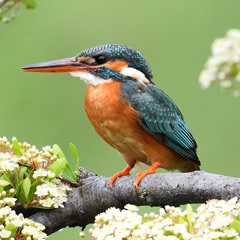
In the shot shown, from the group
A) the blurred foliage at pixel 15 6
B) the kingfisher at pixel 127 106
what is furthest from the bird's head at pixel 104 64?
the blurred foliage at pixel 15 6

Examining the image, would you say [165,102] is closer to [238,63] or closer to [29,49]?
[238,63]

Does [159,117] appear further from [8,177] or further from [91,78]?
[8,177]

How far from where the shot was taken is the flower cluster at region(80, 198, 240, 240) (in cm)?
149

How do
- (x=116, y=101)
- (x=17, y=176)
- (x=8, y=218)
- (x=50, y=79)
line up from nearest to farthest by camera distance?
(x=8, y=218) → (x=17, y=176) → (x=116, y=101) → (x=50, y=79)

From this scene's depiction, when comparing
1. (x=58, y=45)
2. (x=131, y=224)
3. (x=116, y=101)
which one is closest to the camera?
(x=131, y=224)

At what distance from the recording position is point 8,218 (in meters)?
1.75

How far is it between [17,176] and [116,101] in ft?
2.21

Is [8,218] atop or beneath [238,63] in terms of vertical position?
beneath

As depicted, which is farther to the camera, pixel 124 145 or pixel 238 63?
pixel 124 145

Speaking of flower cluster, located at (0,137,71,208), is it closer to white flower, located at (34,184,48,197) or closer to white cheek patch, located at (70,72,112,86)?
white flower, located at (34,184,48,197)

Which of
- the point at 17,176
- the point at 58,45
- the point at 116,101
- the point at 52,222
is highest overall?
the point at 58,45

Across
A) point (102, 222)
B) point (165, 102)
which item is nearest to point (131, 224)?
point (102, 222)

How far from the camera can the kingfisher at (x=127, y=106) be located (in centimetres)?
261

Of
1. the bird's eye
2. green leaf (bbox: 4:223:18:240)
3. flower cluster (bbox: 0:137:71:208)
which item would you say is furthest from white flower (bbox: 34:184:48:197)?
the bird's eye
